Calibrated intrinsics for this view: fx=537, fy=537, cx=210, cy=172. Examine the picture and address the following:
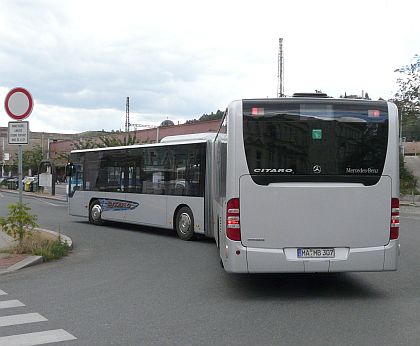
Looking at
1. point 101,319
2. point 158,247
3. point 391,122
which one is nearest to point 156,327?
point 101,319

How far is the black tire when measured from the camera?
18.7 metres

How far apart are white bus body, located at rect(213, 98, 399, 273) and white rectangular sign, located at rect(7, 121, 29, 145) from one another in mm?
6194

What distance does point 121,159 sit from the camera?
1723 cm

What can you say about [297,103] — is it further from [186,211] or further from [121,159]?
[121,159]

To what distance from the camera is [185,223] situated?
1480cm

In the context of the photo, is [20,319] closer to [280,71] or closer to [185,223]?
[185,223]

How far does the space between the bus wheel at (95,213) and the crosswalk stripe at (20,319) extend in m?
12.0

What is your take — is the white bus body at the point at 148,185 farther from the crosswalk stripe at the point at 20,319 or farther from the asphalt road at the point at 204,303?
the crosswalk stripe at the point at 20,319

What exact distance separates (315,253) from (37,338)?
3.84 meters

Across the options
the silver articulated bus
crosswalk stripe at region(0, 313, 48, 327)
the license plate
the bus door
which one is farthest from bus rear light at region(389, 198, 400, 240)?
the bus door

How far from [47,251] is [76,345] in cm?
630

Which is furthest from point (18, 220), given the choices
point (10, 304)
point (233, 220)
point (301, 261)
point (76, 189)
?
point (76, 189)

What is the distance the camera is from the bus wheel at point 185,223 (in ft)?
48.0

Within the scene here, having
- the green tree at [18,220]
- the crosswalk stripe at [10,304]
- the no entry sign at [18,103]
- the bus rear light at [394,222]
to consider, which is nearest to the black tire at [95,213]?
the green tree at [18,220]
